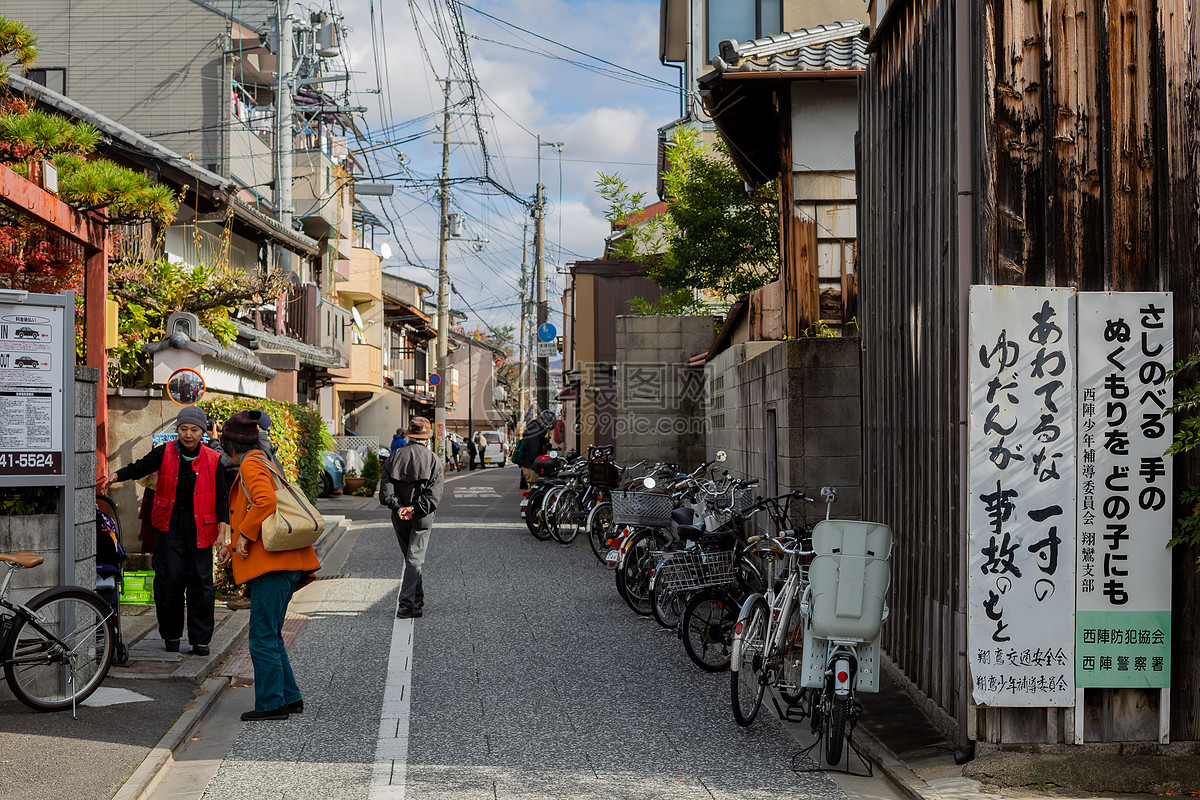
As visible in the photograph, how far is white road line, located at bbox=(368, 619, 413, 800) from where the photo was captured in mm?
5695

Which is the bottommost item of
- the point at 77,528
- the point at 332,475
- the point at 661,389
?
the point at 332,475

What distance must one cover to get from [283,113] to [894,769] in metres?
23.0

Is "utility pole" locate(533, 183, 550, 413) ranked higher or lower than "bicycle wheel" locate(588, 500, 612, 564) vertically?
higher

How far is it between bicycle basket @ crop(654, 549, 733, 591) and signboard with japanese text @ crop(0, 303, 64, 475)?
4.85 metres

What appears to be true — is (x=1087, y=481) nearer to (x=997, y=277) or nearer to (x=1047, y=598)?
(x=1047, y=598)

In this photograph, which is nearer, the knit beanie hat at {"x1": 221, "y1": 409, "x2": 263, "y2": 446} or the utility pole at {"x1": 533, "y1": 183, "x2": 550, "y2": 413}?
the knit beanie hat at {"x1": 221, "y1": 409, "x2": 263, "y2": 446}

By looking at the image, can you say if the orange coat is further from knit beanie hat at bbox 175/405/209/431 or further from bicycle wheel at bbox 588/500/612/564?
bicycle wheel at bbox 588/500/612/564

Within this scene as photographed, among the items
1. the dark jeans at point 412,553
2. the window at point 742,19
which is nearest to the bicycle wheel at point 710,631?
the dark jeans at point 412,553

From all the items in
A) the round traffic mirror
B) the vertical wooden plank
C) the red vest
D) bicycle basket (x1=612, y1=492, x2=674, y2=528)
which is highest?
the vertical wooden plank

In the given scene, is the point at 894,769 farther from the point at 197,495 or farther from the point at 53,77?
the point at 53,77

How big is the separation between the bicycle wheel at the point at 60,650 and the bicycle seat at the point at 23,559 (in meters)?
0.22

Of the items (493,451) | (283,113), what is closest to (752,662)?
(283,113)

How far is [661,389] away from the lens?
21.0m

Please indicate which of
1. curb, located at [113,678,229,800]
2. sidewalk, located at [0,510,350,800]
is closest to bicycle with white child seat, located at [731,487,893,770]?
curb, located at [113,678,229,800]
